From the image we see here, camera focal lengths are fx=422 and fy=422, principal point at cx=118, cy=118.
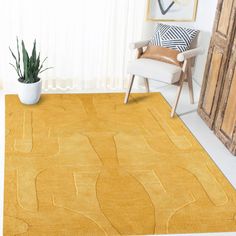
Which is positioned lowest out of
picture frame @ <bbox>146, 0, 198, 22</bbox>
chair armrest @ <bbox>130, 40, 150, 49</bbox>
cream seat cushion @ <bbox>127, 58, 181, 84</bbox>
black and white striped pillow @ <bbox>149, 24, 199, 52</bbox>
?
cream seat cushion @ <bbox>127, 58, 181, 84</bbox>

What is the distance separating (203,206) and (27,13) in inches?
108

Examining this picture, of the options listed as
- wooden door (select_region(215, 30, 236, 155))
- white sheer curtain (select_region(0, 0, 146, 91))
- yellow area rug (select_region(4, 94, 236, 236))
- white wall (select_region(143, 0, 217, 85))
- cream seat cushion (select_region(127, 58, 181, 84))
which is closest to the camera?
yellow area rug (select_region(4, 94, 236, 236))

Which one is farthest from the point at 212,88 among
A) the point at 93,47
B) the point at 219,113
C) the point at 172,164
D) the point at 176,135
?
the point at 93,47

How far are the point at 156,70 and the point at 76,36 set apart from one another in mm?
1069

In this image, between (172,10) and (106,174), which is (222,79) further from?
(106,174)

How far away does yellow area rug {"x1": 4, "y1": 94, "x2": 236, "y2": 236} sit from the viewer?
2775mm

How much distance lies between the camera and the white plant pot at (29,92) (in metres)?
4.25

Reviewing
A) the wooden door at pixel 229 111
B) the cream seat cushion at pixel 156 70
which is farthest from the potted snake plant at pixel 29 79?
the wooden door at pixel 229 111

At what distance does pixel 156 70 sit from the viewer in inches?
164

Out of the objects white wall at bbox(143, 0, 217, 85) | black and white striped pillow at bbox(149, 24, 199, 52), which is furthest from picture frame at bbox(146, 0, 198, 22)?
black and white striped pillow at bbox(149, 24, 199, 52)

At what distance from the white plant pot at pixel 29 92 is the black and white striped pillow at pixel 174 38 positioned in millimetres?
1296

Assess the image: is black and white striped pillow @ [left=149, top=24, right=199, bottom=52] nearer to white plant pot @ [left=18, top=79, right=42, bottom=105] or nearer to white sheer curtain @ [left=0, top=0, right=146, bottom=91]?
white sheer curtain @ [left=0, top=0, right=146, bottom=91]

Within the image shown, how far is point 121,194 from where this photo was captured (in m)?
3.05

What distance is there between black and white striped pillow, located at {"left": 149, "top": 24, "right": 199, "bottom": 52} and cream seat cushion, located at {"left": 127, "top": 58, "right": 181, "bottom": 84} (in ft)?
0.74
